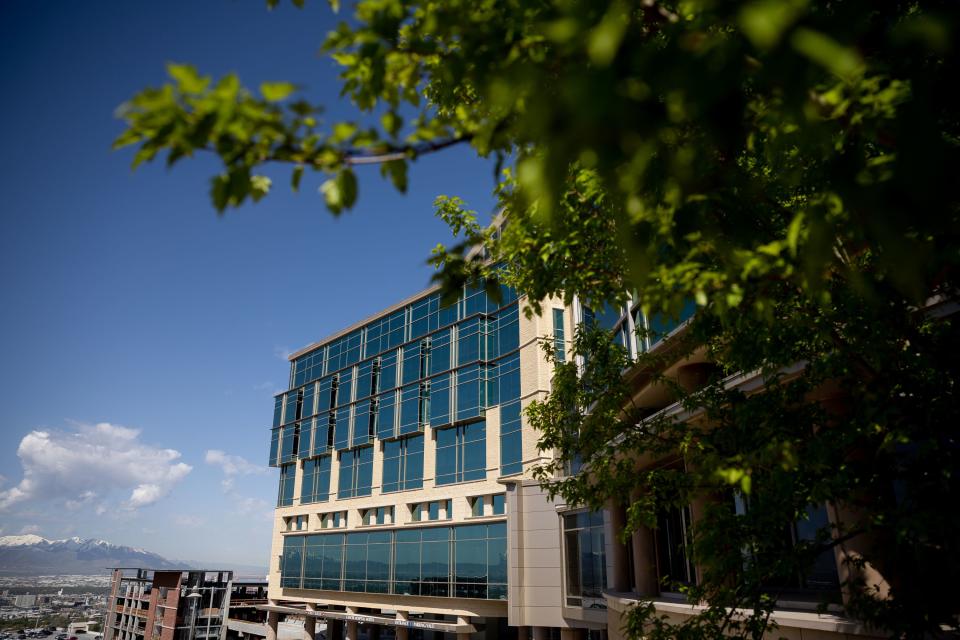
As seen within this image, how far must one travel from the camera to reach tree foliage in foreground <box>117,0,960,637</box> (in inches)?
86.8

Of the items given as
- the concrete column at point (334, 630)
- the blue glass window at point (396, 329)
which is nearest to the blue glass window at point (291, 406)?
the blue glass window at point (396, 329)

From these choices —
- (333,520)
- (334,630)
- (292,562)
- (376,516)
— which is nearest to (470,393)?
(376,516)

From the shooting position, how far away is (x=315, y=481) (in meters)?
55.0

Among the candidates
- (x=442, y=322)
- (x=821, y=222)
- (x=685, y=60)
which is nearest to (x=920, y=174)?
(x=821, y=222)

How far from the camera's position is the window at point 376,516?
1831 inches

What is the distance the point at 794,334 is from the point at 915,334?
1.29 metres

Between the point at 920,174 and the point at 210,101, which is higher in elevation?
the point at 210,101

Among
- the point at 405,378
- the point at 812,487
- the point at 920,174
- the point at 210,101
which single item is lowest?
the point at 812,487

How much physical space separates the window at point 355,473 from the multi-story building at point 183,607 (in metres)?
22.1

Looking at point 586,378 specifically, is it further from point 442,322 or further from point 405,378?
point 405,378

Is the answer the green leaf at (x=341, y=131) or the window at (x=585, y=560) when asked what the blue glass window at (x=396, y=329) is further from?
the green leaf at (x=341, y=131)

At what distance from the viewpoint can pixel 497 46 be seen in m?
3.35

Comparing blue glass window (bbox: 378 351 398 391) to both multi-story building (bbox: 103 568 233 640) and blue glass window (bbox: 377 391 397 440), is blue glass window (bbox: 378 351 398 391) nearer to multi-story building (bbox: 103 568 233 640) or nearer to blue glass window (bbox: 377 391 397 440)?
blue glass window (bbox: 377 391 397 440)

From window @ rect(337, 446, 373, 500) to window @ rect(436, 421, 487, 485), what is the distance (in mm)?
8904
